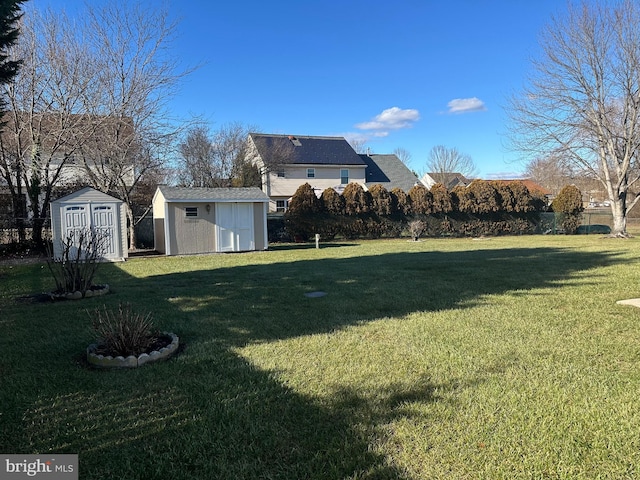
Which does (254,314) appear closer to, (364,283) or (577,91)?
(364,283)

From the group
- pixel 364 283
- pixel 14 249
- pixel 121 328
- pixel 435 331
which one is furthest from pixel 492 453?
pixel 14 249

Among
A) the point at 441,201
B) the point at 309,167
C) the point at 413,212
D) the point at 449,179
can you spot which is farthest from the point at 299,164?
the point at 449,179

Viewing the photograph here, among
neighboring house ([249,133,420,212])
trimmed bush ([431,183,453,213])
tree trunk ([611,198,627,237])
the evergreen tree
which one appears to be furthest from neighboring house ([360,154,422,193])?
the evergreen tree

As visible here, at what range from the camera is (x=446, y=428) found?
8.43ft

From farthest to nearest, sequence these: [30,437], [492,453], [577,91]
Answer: [577,91]
[30,437]
[492,453]

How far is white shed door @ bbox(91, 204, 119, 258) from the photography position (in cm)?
1323

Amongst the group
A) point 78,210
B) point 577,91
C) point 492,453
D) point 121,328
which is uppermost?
point 577,91

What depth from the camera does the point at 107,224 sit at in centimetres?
1345

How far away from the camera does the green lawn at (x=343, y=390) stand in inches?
90.0

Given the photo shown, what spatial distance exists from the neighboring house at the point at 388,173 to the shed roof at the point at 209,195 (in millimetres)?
18269

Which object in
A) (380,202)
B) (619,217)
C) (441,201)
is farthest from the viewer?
(441,201)

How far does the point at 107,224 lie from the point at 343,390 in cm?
1278

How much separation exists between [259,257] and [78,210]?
6.05 meters

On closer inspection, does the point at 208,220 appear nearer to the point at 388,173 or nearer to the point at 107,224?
the point at 107,224
